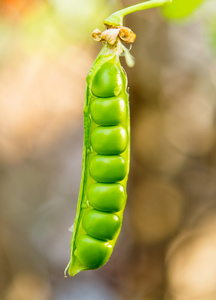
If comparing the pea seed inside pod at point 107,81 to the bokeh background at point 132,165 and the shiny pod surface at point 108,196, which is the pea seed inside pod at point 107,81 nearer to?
the shiny pod surface at point 108,196

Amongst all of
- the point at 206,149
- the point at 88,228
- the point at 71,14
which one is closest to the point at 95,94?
the point at 88,228

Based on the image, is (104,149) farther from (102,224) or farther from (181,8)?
(181,8)

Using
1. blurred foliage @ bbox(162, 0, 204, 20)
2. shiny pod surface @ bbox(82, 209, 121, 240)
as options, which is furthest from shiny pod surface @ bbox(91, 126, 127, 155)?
blurred foliage @ bbox(162, 0, 204, 20)

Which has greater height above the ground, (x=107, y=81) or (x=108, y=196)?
(x=107, y=81)

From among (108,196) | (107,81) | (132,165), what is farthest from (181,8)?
(132,165)

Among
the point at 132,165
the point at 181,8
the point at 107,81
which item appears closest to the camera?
the point at 107,81

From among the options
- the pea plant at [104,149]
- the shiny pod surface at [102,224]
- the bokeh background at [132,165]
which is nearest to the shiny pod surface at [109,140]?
the pea plant at [104,149]

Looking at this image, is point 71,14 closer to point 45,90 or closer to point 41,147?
point 45,90

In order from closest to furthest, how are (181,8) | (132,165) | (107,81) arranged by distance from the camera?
1. (107,81)
2. (181,8)
3. (132,165)
